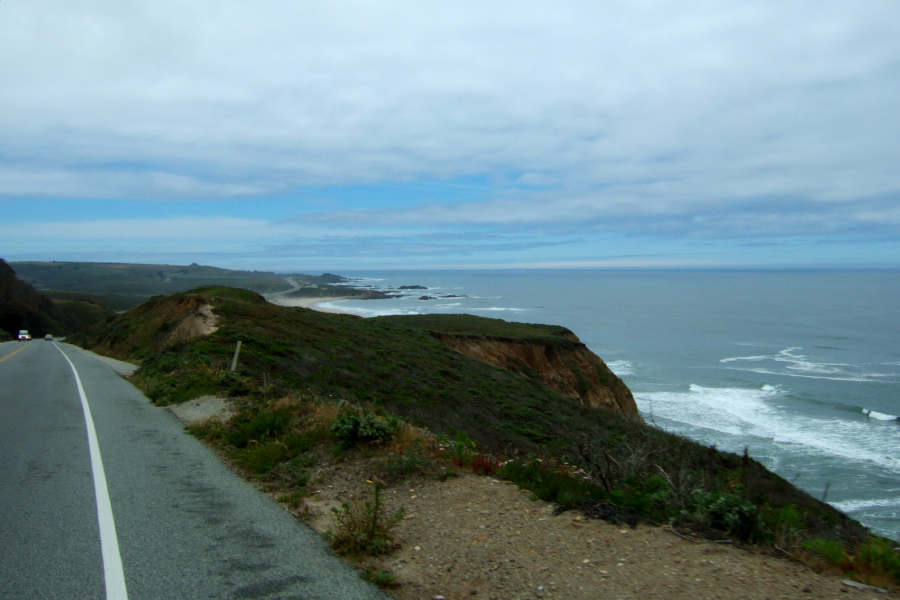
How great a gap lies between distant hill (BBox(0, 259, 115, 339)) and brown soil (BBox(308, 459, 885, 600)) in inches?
2920

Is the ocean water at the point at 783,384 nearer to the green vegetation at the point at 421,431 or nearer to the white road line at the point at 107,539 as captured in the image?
the green vegetation at the point at 421,431

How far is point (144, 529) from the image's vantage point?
5453 millimetres

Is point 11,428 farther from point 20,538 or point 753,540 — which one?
point 753,540

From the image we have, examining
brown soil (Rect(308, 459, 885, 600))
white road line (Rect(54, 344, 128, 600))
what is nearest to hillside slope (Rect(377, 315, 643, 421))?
white road line (Rect(54, 344, 128, 600))

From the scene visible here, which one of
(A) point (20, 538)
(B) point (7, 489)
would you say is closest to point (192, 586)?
(A) point (20, 538)

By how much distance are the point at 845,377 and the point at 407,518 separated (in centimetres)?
4657

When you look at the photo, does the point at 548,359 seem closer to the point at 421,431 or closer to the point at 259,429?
the point at 421,431

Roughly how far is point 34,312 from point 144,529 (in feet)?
294

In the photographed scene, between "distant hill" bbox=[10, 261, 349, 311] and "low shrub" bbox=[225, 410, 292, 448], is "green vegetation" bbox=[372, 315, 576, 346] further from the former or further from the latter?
"distant hill" bbox=[10, 261, 349, 311]

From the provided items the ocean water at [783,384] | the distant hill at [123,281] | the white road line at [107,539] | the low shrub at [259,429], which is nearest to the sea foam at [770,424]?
the ocean water at [783,384]

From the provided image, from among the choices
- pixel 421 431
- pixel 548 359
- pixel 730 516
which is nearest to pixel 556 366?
pixel 548 359

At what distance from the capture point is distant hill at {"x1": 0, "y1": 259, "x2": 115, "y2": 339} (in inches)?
3017

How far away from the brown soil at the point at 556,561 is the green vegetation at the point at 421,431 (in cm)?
26

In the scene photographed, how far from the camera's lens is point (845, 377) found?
4341cm
